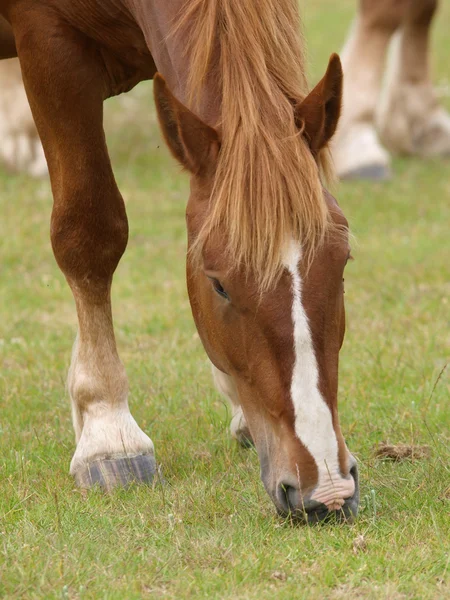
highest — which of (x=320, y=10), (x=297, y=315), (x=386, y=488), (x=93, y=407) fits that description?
(x=320, y=10)

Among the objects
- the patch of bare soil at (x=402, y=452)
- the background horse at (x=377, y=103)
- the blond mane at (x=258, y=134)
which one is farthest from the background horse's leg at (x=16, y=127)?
the blond mane at (x=258, y=134)

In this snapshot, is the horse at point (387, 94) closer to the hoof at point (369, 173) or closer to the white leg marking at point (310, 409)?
the hoof at point (369, 173)

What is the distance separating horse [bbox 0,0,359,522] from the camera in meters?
2.90

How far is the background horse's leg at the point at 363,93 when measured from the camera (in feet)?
28.0

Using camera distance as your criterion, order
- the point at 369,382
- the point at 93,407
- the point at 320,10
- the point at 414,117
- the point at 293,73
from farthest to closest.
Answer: the point at 320,10 < the point at 414,117 < the point at 369,382 < the point at 93,407 < the point at 293,73

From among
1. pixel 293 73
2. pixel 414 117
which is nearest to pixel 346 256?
pixel 293 73

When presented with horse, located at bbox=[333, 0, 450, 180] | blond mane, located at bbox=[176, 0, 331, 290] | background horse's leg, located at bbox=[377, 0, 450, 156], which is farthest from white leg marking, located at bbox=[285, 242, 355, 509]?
background horse's leg, located at bbox=[377, 0, 450, 156]

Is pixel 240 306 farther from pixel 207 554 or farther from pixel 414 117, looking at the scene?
pixel 414 117

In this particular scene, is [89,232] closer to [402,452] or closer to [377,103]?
[402,452]

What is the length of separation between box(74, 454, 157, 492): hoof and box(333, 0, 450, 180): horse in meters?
5.21

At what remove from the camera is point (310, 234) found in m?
2.94

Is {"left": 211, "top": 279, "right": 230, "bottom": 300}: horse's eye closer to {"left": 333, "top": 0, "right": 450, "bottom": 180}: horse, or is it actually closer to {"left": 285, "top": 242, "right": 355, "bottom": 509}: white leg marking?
{"left": 285, "top": 242, "right": 355, "bottom": 509}: white leg marking

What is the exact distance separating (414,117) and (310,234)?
23.2 feet

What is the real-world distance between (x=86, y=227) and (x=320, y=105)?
1.19m
